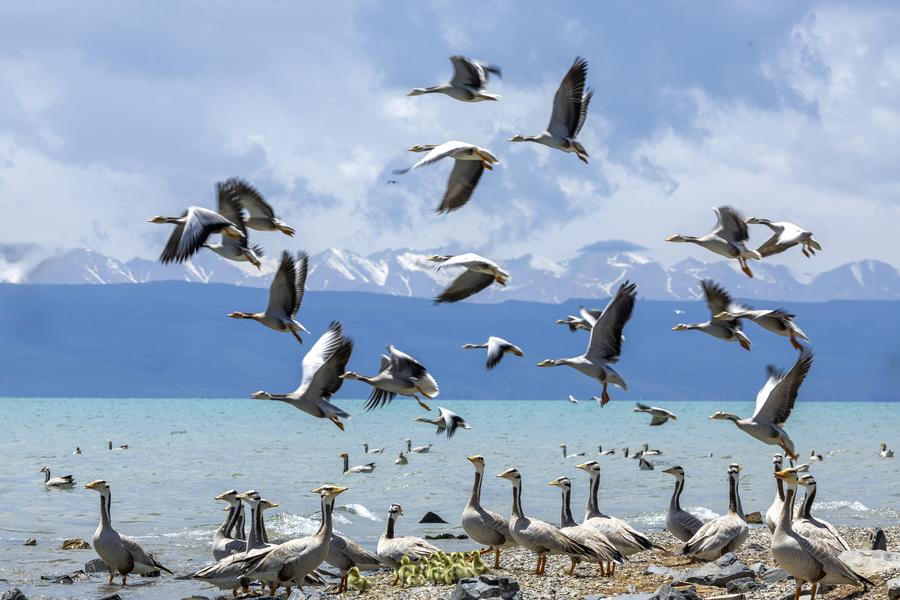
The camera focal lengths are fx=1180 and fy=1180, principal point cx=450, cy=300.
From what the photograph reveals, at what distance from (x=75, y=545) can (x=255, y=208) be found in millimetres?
10524

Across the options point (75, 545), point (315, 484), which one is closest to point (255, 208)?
point (75, 545)

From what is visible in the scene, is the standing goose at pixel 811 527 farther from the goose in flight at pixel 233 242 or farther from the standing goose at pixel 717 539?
the goose in flight at pixel 233 242

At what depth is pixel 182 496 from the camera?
121ft

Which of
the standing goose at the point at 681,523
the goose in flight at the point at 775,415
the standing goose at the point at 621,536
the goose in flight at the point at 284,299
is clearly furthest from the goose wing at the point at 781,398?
the goose in flight at the point at 284,299

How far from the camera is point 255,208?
60.5ft

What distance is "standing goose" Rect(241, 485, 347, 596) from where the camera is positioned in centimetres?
1705

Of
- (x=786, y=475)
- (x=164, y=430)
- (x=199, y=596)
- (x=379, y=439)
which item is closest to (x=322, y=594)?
(x=199, y=596)

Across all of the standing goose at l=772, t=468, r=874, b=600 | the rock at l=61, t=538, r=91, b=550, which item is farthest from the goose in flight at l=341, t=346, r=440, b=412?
the rock at l=61, t=538, r=91, b=550

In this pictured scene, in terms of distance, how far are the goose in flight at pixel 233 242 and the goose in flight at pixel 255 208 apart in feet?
0.26

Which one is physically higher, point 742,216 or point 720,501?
point 742,216

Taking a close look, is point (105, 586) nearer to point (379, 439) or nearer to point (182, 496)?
point (182, 496)

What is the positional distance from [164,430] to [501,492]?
57.5 metres

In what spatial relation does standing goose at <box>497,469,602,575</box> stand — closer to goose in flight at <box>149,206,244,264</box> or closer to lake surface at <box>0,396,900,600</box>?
lake surface at <box>0,396,900,600</box>

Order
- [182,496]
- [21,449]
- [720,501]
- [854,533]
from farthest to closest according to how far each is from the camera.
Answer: [21,449] → [182,496] → [720,501] → [854,533]
